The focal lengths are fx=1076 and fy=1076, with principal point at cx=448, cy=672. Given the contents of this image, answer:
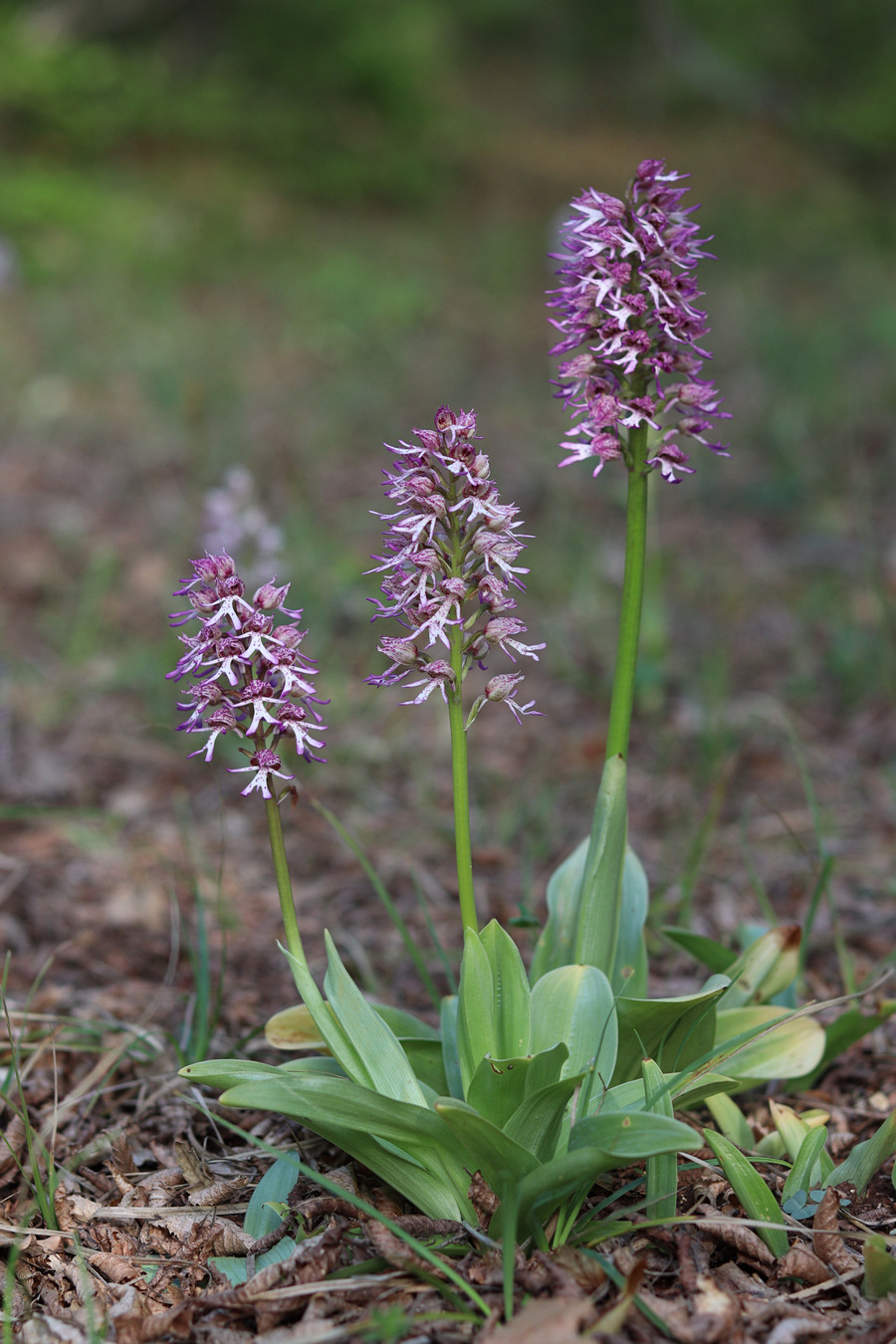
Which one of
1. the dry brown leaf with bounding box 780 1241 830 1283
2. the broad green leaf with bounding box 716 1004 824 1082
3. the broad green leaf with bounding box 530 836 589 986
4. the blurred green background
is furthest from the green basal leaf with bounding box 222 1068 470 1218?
the blurred green background

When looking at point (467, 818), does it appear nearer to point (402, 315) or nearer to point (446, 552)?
point (446, 552)

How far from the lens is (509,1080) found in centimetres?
190

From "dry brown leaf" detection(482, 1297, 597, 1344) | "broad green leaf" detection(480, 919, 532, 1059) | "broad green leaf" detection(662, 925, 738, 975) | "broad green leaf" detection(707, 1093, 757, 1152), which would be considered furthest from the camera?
"broad green leaf" detection(662, 925, 738, 975)

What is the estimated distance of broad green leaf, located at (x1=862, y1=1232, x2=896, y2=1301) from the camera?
173cm

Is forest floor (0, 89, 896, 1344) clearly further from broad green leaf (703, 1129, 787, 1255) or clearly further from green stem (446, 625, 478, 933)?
green stem (446, 625, 478, 933)

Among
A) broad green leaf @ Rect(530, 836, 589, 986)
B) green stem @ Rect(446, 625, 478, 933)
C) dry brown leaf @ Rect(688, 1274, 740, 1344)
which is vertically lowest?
dry brown leaf @ Rect(688, 1274, 740, 1344)

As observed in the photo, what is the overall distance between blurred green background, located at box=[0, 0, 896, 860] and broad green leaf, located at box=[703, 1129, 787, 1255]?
2.16 meters

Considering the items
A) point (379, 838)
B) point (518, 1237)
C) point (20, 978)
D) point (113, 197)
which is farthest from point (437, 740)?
point (113, 197)

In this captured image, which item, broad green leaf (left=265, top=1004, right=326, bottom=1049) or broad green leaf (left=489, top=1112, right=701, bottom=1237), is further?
broad green leaf (left=265, top=1004, right=326, bottom=1049)

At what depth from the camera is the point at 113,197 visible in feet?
43.1

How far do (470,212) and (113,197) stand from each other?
19.6ft

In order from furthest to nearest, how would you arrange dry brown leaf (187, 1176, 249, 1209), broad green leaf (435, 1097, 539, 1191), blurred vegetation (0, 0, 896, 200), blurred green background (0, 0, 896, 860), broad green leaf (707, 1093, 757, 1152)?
blurred vegetation (0, 0, 896, 200) < blurred green background (0, 0, 896, 860) < broad green leaf (707, 1093, 757, 1152) < dry brown leaf (187, 1176, 249, 1209) < broad green leaf (435, 1097, 539, 1191)

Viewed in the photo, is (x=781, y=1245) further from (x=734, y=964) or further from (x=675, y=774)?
(x=675, y=774)

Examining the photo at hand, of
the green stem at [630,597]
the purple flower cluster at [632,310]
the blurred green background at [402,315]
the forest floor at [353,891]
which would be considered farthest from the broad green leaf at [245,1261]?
the blurred green background at [402,315]
